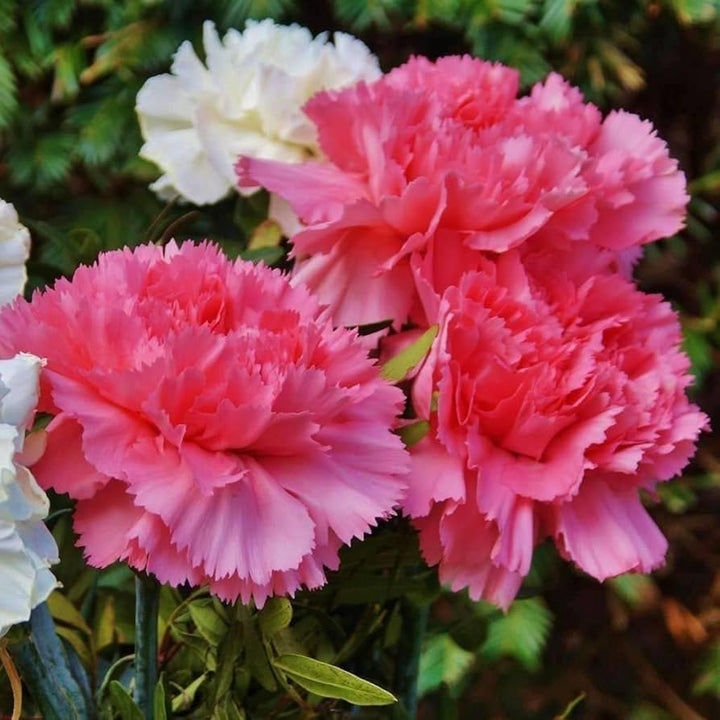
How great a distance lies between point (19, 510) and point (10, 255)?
0.10 m

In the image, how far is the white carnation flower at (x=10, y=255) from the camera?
320 mm

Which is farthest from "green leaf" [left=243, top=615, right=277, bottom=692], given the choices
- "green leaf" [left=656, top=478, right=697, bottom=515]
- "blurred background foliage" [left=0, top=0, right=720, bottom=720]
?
"green leaf" [left=656, top=478, right=697, bottom=515]

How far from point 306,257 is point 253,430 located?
0.13 meters

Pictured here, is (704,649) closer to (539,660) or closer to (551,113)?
(539,660)

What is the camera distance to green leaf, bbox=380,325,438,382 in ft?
1.06

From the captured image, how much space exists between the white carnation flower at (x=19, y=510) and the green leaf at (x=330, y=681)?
0.09m

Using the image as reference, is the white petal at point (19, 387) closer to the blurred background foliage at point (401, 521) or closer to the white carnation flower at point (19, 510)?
the white carnation flower at point (19, 510)

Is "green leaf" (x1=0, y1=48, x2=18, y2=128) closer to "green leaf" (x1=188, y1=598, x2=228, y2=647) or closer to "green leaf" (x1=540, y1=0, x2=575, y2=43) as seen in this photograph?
"green leaf" (x1=540, y1=0, x2=575, y2=43)

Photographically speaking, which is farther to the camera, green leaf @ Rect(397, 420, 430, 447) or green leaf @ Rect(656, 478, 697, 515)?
green leaf @ Rect(656, 478, 697, 515)

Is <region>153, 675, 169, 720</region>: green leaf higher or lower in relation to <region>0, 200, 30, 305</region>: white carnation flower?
lower

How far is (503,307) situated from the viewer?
33cm

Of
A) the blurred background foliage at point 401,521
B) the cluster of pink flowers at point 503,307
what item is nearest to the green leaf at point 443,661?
the blurred background foliage at point 401,521

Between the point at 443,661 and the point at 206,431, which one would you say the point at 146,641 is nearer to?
the point at 206,431

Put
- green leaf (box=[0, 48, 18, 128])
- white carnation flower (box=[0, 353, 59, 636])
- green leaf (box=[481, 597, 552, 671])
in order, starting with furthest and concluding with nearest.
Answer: green leaf (box=[481, 597, 552, 671]), green leaf (box=[0, 48, 18, 128]), white carnation flower (box=[0, 353, 59, 636])
